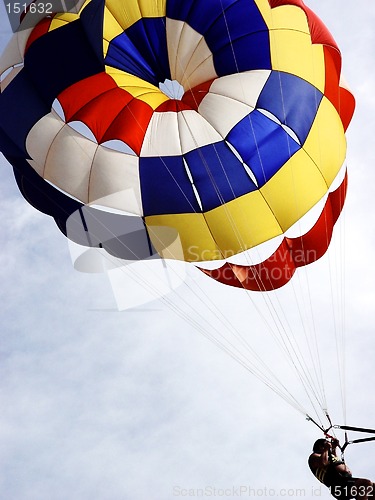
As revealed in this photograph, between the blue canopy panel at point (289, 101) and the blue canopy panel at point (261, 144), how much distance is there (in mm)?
126

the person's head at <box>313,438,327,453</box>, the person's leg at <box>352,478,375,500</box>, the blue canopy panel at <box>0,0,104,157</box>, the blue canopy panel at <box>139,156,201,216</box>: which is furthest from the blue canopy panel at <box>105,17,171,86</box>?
the person's leg at <box>352,478,375,500</box>

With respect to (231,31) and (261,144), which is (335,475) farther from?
(231,31)

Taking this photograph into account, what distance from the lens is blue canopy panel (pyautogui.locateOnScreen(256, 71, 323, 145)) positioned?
8.10 metres

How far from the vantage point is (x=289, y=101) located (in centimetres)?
811

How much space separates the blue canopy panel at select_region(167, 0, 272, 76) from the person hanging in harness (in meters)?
4.20

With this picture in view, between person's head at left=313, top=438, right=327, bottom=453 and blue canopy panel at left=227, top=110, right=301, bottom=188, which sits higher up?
blue canopy panel at left=227, top=110, right=301, bottom=188

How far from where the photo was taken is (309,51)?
327 inches

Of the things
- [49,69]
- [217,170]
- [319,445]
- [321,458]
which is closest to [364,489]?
[321,458]

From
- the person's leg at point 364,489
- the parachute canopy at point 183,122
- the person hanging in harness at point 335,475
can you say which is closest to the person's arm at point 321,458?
the person hanging in harness at point 335,475

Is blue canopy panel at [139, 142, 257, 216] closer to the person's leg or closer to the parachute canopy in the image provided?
the parachute canopy

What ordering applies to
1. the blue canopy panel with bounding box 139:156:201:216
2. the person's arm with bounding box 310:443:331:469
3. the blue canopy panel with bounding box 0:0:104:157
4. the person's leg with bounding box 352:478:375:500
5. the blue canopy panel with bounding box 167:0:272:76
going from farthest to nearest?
the blue canopy panel with bounding box 167:0:272:76
the blue canopy panel with bounding box 139:156:201:216
the blue canopy panel with bounding box 0:0:104:157
the person's arm with bounding box 310:443:331:469
the person's leg with bounding box 352:478:375:500

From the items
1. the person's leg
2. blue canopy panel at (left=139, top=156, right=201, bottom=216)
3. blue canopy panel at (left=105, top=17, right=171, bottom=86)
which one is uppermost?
blue canopy panel at (left=105, top=17, right=171, bottom=86)

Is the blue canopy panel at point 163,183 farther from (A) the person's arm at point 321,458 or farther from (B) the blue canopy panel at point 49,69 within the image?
(A) the person's arm at point 321,458

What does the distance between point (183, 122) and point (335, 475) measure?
4071 millimetres
